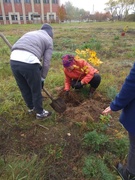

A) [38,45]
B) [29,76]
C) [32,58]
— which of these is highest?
[38,45]

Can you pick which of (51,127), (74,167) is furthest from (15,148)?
(74,167)

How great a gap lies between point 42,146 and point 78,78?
1.42 meters

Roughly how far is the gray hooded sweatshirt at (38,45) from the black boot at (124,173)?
154 centimetres

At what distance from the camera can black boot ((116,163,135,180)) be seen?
183 centimetres

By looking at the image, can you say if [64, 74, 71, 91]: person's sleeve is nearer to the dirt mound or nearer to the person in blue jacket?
the dirt mound

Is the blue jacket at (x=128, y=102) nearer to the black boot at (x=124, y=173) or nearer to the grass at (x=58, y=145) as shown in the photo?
the black boot at (x=124, y=173)

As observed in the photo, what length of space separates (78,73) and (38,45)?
1.02 metres

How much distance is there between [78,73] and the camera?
3135mm

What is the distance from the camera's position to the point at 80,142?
7.58 feet

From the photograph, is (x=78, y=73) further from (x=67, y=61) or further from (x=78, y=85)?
(x=67, y=61)

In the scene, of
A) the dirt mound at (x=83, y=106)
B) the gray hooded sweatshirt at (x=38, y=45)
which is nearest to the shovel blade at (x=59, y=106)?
the dirt mound at (x=83, y=106)

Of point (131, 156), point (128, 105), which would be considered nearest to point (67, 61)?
point (128, 105)

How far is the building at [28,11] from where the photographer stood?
37844mm

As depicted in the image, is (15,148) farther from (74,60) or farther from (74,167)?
(74,60)
